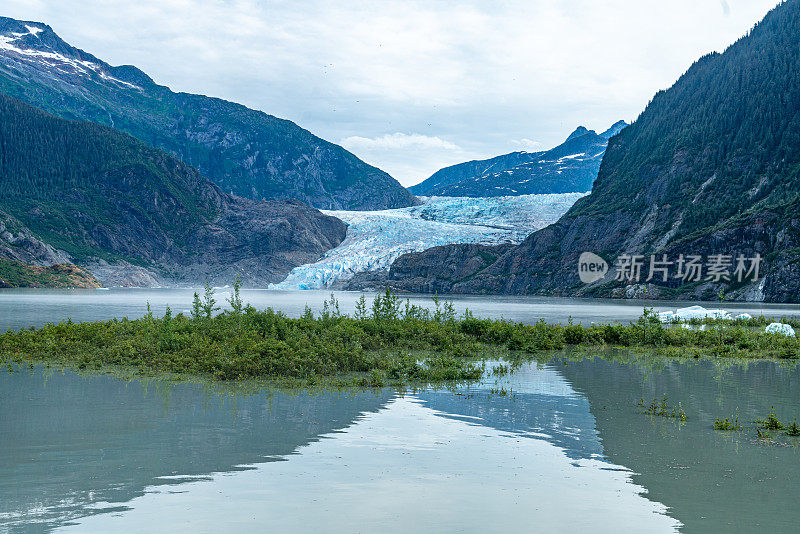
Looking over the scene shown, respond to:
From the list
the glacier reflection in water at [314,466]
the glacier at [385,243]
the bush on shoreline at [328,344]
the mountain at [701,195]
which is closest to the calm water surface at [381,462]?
the glacier reflection in water at [314,466]

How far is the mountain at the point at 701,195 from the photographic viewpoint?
11400 cm

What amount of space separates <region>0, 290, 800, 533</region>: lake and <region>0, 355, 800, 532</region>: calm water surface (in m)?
0.04

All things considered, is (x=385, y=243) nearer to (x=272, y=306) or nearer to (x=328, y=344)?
(x=272, y=306)

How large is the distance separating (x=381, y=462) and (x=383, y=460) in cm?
12

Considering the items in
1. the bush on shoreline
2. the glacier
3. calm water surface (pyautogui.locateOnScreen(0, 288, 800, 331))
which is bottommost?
calm water surface (pyautogui.locateOnScreen(0, 288, 800, 331))

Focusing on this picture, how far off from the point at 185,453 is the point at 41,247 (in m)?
187

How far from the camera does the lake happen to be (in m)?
8.02

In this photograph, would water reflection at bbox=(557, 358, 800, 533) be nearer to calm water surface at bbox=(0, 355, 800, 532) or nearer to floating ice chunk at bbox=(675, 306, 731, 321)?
calm water surface at bbox=(0, 355, 800, 532)

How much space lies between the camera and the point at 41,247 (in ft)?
571

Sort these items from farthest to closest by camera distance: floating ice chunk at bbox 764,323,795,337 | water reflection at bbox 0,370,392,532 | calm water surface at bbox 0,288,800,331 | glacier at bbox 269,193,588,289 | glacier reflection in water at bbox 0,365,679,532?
1. glacier at bbox 269,193,588,289
2. calm water surface at bbox 0,288,800,331
3. floating ice chunk at bbox 764,323,795,337
4. water reflection at bbox 0,370,392,532
5. glacier reflection in water at bbox 0,365,679,532

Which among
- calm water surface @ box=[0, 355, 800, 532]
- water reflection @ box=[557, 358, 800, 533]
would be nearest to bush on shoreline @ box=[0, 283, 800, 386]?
calm water surface @ box=[0, 355, 800, 532]

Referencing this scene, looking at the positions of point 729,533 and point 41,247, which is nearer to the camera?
point 729,533

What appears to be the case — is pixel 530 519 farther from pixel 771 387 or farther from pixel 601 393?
pixel 771 387

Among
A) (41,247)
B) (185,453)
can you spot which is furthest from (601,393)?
(41,247)
